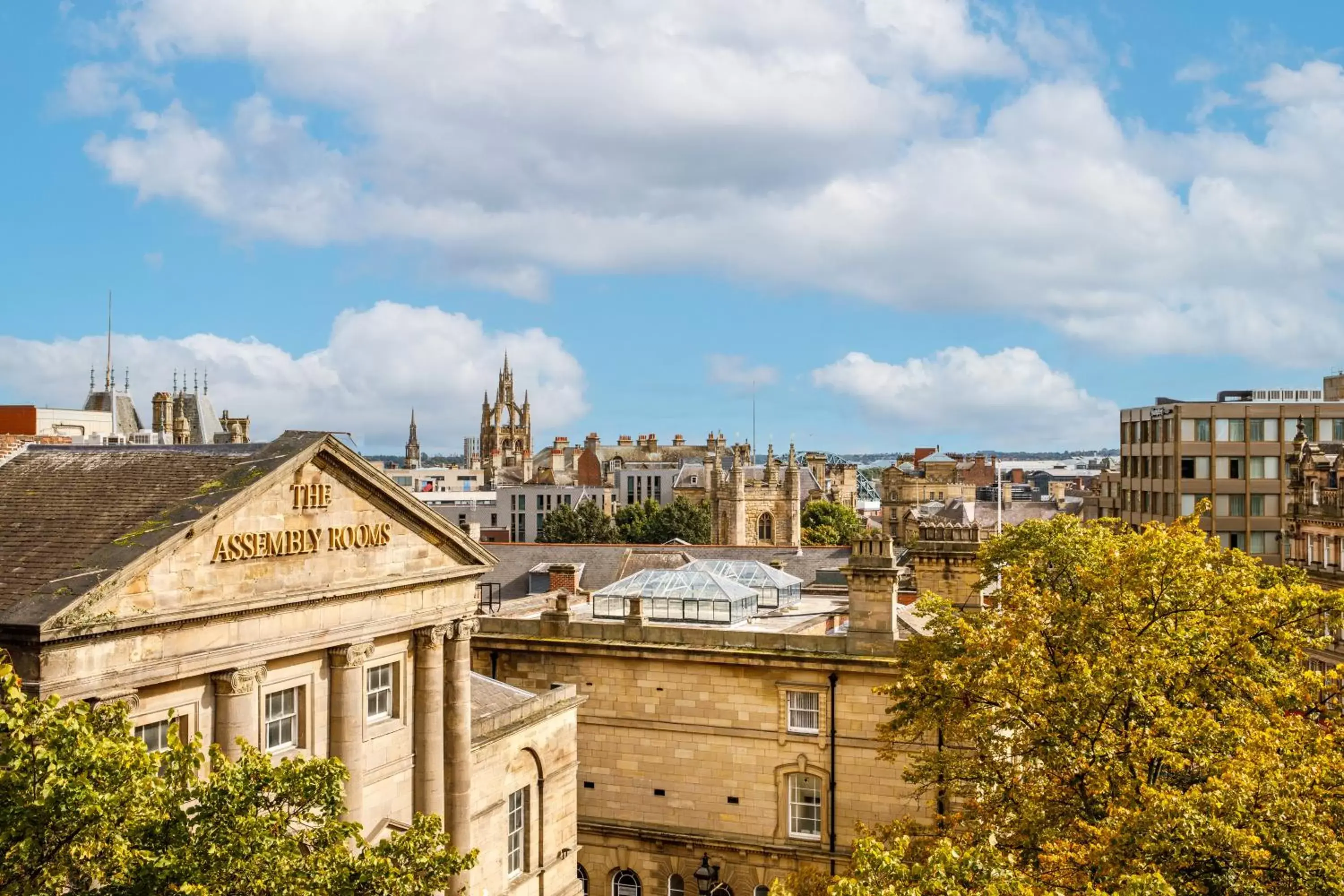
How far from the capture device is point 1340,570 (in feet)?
154

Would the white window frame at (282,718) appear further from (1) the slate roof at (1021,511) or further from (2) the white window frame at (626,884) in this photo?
(1) the slate roof at (1021,511)

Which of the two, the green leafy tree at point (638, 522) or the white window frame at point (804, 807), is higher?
the green leafy tree at point (638, 522)

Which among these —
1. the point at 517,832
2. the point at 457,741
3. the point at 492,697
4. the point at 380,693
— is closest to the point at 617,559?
the point at 492,697

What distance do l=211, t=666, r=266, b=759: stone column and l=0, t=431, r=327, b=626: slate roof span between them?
302 cm

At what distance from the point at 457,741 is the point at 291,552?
267 inches

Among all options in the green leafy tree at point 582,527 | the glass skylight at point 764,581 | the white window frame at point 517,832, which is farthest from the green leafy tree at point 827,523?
the white window frame at point 517,832

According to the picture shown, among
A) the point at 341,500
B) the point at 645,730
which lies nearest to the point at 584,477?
the point at 645,730

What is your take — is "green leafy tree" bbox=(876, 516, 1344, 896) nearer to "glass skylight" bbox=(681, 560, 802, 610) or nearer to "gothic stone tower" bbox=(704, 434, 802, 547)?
"glass skylight" bbox=(681, 560, 802, 610)

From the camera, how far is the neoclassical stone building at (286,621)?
17750mm

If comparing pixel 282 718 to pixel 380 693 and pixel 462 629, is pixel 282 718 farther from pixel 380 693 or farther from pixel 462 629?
pixel 462 629

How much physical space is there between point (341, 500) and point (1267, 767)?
17.2 metres

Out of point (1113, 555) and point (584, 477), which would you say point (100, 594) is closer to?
point (1113, 555)

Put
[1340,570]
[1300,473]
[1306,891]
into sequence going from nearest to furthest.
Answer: [1306,891], [1340,570], [1300,473]

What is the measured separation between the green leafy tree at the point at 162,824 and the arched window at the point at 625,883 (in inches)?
810
